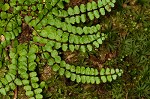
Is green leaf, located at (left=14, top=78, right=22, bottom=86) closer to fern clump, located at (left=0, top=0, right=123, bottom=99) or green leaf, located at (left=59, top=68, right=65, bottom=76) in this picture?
fern clump, located at (left=0, top=0, right=123, bottom=99)

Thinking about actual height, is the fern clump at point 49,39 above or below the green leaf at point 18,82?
above

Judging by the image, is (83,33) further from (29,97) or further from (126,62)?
(29,97)

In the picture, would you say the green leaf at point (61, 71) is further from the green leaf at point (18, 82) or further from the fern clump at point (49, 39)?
the green leaf at point (18, 82)

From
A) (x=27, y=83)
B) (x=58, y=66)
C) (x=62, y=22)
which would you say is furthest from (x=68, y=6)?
(x=27, y=83)

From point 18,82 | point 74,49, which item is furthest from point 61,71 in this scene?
point 18,82

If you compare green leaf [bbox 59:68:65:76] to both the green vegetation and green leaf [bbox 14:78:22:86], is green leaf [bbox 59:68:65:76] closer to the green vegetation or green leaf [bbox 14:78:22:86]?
the green vegetation

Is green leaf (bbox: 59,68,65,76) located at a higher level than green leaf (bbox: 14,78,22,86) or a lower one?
higher

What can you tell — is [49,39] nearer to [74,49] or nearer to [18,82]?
[74,49]

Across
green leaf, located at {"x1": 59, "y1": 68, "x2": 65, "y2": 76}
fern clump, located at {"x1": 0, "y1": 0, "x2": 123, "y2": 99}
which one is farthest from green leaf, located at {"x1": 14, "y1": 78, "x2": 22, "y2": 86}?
green leaf, located at {"x1": 59, "y1": 68, "x2": 65, "y2": 76}

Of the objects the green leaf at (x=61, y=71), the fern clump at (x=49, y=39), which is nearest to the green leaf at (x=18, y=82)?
the fern clump at (x=49, y=39)
